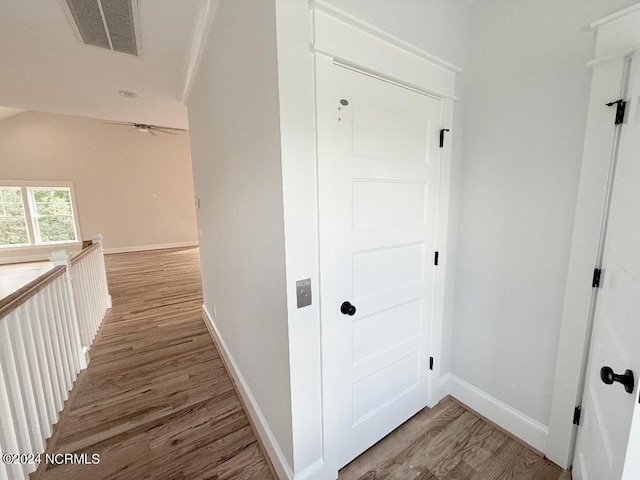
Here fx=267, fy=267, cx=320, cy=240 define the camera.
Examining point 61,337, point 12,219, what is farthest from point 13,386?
point 12,219

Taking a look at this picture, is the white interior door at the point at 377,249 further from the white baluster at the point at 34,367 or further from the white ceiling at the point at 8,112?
the white ceiling at the point at 8,112

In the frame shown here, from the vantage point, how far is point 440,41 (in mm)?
1506

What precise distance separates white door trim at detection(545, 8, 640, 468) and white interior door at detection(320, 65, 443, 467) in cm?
66

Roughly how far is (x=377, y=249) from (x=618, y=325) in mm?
932

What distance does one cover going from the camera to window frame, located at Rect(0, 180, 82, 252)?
6.39 metres

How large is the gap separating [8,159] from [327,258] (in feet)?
29.9

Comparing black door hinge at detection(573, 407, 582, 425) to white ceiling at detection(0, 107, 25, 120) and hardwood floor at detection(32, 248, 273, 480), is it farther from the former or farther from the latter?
white ceiling at detection(0, 107, 25, 120)

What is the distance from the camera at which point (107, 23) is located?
5.98 ft

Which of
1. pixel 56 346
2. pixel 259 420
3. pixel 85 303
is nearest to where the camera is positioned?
pixel 259 420

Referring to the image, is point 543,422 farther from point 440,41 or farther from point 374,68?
point 440,41

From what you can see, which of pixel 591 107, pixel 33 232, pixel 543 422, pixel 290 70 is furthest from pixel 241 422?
pixel 33 232

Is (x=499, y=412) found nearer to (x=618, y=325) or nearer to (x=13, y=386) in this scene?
(x=618, y=325)

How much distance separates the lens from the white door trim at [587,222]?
113 centimetres

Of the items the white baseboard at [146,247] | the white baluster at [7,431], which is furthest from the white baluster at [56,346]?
the white baseboard at [146,247]
